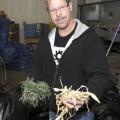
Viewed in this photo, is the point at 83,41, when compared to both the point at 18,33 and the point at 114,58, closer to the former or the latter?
the point at 114,58

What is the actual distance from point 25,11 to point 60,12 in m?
6.23

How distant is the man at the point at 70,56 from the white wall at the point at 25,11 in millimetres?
5940

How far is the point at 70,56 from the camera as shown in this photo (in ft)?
6.50

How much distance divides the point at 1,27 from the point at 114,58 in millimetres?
2584

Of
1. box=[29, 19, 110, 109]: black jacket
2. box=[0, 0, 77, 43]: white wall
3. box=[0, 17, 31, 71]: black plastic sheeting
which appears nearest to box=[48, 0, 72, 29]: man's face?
box=[29, 19, 110, 109]: black jacket

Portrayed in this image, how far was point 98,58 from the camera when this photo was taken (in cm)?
185

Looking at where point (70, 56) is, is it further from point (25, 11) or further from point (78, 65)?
point (25, 11)

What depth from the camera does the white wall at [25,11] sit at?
7.95m

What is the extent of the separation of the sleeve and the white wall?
20.1 feet

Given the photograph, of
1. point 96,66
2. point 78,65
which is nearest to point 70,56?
point 78,65

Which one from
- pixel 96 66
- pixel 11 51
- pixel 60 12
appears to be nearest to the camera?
pixel 96 66

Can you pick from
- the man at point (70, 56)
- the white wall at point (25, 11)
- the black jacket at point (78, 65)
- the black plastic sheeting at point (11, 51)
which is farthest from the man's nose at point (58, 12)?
the white wall at point (25, 11)

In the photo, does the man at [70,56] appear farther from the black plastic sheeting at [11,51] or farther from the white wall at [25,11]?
the white wall at [25,11]

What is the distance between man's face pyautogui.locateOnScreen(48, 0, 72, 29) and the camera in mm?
1944
